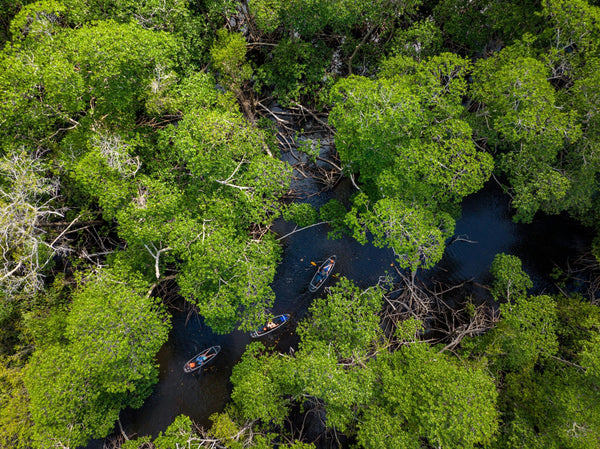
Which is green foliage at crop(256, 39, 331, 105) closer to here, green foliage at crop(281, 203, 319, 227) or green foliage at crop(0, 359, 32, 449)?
green foliage at crop(281, 203, 319, 227)

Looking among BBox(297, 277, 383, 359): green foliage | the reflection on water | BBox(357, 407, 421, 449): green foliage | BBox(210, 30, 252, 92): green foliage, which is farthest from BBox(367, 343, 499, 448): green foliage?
BBox(210, 30, 252, 92): green foliage

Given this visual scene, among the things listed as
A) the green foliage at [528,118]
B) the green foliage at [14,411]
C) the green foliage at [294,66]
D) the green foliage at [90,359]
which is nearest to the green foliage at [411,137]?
the green foliage at [528,118]

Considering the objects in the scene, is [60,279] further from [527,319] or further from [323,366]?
[527,319]

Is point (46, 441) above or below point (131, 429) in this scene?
above

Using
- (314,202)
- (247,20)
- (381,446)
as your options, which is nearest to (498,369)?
(381,446)

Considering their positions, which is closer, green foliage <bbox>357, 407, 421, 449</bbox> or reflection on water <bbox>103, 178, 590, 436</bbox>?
green foliage <bbox>357, 407, 421, 449</bbox>

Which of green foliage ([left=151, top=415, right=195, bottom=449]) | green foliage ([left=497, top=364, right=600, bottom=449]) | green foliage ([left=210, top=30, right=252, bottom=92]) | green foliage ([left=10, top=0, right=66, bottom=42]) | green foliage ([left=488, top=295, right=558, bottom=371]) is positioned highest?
green foliage ([left=10, top=0, right=66, bottom=42])

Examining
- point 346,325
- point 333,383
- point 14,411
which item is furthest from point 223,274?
point 14,411
